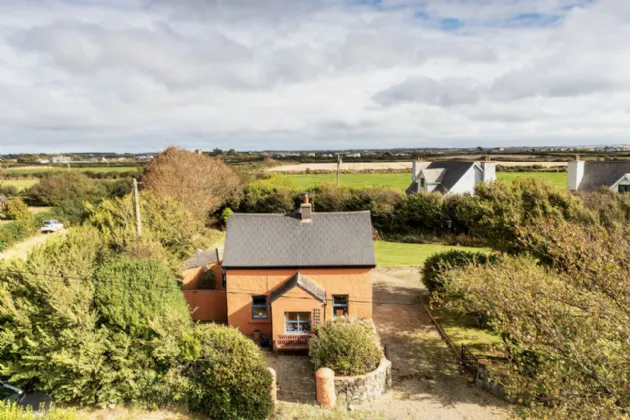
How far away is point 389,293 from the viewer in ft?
88.1

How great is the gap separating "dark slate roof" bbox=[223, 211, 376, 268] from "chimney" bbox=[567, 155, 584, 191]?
38.0 metres

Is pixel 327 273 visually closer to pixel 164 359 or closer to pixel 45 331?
pixel 164 359

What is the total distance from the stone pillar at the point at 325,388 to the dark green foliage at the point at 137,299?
5467 mm

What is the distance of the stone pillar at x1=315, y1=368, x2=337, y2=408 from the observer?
48.6 feet

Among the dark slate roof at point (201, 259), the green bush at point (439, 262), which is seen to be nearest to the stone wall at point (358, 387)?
the green bush at point (439, 262)

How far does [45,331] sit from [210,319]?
26.6 feet

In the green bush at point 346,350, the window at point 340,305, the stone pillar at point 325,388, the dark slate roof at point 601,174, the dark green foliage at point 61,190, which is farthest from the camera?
the dark green foliage at point 61,190

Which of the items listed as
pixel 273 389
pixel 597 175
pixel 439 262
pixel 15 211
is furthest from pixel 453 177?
pixel 15 211

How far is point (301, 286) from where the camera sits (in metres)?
18.4

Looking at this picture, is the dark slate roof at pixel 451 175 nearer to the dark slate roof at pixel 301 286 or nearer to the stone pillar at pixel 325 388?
the dark slate roof at pixel 301 286

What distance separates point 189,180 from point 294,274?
3033cm

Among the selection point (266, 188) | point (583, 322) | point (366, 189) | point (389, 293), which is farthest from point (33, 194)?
point (583, 322)

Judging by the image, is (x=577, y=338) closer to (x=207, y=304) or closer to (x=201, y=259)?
(x=207, y=304)

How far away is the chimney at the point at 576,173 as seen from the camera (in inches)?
1873
